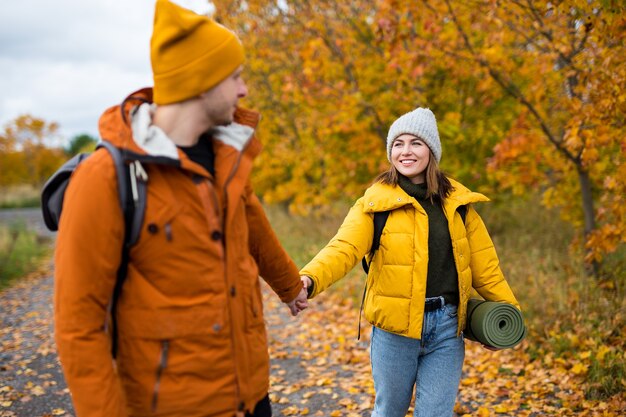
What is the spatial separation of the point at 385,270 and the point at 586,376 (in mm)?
2972

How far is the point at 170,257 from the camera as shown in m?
1.86

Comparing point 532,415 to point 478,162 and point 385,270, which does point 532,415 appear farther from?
point 478,162

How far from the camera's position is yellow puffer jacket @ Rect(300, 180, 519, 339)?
295cm

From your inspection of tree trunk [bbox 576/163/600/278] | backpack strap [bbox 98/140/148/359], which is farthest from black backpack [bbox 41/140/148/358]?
tree trunk [bbox 576/163/600/278]

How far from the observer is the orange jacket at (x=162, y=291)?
175cm

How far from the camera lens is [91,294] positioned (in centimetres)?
177

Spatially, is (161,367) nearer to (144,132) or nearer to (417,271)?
(144,132)

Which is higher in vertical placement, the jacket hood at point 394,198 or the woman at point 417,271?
the jacket hood at point 394,198

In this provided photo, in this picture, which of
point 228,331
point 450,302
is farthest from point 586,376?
point 228,331

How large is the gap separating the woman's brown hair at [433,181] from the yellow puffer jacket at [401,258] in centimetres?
4

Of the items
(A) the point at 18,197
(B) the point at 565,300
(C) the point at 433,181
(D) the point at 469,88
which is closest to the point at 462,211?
(C) the point at 433,181

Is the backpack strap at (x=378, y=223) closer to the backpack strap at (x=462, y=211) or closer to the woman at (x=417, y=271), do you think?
the woman at (x=417, y=271)

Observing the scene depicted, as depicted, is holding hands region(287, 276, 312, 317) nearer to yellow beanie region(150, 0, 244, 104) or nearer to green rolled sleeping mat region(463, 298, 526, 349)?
green rolled sleeping mat region(463, 298, 526, 349)

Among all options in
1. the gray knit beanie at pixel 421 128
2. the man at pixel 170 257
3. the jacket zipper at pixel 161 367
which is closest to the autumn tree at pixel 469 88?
the gray knit beanie at pixel 421 128
